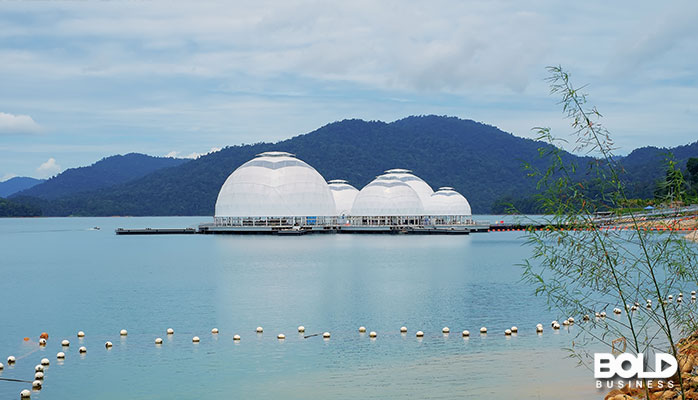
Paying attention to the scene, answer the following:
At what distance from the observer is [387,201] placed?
417ft

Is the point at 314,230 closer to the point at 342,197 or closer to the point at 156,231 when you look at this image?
the point at 342,197

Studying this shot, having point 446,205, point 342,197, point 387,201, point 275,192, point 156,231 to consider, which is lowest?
point 156,231

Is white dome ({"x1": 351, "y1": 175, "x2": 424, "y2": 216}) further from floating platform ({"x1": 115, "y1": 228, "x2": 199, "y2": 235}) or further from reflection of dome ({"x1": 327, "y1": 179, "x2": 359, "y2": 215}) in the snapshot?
floating platform ({"x1": 115, "y1": 228, "x2": 199, "y2": 235})

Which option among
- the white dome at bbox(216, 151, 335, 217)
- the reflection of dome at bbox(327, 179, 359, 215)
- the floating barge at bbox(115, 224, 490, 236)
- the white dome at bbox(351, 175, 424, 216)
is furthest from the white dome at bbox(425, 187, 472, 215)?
the white dome at bbox(216, 151, 335, 217)

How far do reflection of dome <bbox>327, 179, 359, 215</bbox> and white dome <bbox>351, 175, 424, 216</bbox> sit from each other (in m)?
14.0

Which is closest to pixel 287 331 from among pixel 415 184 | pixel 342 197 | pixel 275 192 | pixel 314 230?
pixel 275 192

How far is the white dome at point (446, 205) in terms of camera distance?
138000mm

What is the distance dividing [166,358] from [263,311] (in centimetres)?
1083

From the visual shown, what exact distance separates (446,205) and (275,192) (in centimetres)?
3583

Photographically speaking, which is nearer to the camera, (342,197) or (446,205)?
(446,205)

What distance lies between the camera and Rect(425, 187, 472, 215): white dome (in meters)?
138

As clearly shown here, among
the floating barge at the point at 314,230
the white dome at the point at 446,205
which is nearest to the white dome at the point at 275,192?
the floating barge at the point at 314,230

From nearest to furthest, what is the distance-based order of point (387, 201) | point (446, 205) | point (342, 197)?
point (387, 201) → point (446, 205) → point (342, 197)

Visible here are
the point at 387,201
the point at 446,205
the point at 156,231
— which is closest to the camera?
the point at 156,231
